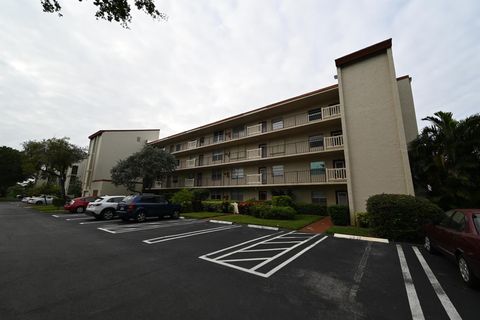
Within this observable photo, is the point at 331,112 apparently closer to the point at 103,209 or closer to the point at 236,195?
the point at 236,195

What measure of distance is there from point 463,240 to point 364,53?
1266 cm

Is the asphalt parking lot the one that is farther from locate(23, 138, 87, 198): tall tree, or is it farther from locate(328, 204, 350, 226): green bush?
locate(23, 138, 87, 198): tall tree

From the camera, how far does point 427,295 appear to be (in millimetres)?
3736

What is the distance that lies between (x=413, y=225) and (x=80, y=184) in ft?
141

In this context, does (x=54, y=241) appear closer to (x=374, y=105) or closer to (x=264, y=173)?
(x=264, y=173)

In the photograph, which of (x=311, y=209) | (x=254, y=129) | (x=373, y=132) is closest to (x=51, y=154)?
(x=254, y=129)

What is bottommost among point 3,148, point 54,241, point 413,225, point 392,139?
point 54,241

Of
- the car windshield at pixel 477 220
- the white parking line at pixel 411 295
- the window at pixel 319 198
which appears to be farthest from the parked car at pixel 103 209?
the car windshield at pixel 477 220

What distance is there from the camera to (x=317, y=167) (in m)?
16.3

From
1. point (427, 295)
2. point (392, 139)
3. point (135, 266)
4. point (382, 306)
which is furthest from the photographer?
point (392, 139)

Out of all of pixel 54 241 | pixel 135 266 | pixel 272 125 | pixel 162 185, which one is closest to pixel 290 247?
pixel 135 266

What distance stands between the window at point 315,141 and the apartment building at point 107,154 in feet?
84.5

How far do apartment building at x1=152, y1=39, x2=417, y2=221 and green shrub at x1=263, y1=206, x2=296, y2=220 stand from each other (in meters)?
3.17

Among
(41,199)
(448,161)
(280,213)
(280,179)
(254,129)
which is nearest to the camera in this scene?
(448,161)
